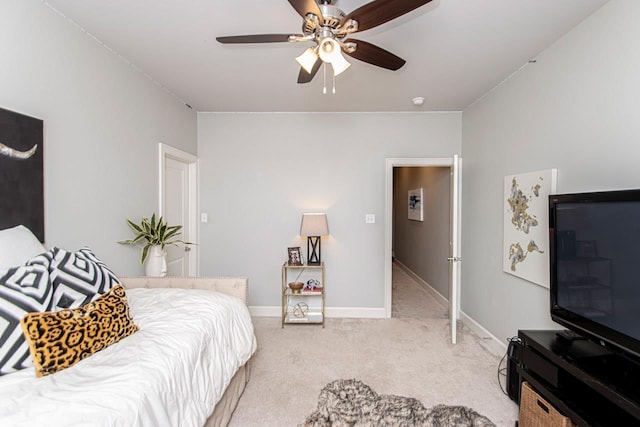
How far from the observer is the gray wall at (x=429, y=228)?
4.03 m

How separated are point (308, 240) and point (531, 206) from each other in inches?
90.4

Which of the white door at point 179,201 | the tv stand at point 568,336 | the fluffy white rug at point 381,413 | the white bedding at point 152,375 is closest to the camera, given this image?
the fluffy white rug at point 381,413

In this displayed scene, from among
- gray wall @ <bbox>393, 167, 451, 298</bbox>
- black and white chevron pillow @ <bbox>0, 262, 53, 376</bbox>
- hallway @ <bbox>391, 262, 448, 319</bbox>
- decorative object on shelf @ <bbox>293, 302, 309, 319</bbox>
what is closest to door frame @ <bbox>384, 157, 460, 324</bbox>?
hallway @ <bbox>391, 262, 448, 319</bbox>

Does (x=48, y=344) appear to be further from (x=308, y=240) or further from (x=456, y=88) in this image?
(x=456, y=88)

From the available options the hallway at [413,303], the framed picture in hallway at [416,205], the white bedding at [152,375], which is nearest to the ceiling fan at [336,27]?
the white bedding at [152,375]

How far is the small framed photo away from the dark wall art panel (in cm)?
223

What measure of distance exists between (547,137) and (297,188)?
2.49 metres

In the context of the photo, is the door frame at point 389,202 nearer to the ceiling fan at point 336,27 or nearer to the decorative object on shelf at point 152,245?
the ceiling fan at point 336,27

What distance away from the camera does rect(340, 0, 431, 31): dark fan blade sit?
4.12 ft

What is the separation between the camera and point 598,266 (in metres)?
1.46

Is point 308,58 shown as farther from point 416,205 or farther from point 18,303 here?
point 416,205

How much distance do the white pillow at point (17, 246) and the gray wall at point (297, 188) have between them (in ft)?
7.25

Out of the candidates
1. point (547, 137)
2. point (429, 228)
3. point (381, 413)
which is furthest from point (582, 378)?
point (429, 228)

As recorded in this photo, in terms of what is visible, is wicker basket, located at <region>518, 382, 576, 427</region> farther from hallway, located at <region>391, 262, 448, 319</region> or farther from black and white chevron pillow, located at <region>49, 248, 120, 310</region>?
black and white chevron pillow, located at <region>49, 248, 120, 310</region>
